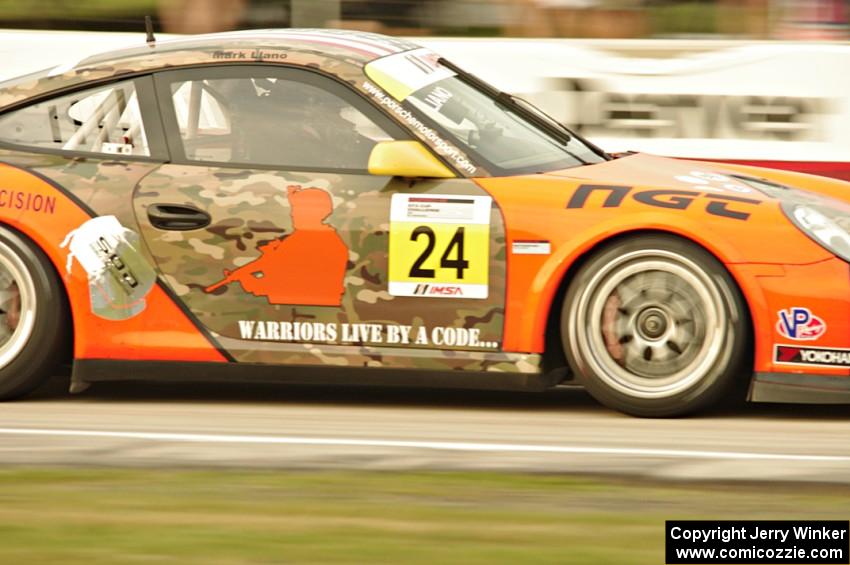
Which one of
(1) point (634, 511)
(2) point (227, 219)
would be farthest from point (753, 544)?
(2) point (227, 219)

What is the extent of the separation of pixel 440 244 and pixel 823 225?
4.66 feet

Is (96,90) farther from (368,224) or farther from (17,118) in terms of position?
(368,224)

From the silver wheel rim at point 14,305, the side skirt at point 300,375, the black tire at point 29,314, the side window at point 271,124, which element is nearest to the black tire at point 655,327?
the side skirt at point 300,375

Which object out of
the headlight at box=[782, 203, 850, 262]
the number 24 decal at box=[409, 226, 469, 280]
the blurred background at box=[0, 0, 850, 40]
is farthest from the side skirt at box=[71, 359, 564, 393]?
the blurred background at box=[0, 0, 850, 40]

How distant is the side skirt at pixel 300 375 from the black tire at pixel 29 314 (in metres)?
0.14

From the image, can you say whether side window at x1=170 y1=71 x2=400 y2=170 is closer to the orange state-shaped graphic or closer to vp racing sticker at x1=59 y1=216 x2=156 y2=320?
the orange state-shaped graphic

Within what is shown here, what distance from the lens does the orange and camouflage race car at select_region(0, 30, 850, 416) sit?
563 centimetres

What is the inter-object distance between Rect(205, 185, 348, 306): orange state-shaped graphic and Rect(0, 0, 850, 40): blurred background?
13.1 ft

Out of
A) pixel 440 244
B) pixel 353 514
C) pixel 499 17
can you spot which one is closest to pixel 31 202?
pixel 440 244

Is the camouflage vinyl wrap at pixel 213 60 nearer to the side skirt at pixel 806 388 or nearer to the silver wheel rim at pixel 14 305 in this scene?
the silver wheel rim at pixel 14 305

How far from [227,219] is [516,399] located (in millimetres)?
1420

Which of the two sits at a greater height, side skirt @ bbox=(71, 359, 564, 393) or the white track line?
side skirt @ bbox=(71, 359, 564, 393)

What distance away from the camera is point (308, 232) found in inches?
229

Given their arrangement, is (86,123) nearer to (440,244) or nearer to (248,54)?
(248,54)
